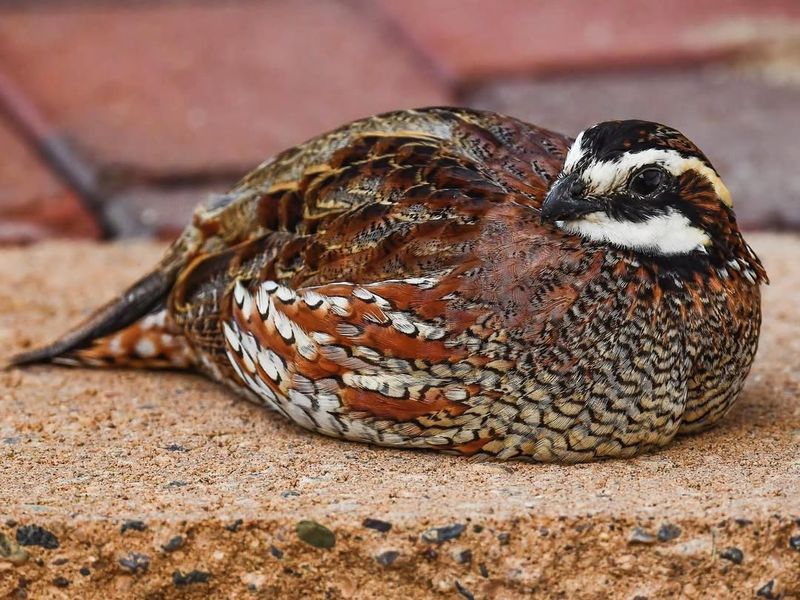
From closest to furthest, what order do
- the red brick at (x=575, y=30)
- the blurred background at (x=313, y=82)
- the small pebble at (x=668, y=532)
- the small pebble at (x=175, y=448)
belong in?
the small pebble at (x=668, y=532) → the small pebble at (x=175, y=448) → the blurred background at (x=313, y=82) → the red brick at (x=575, y=30)

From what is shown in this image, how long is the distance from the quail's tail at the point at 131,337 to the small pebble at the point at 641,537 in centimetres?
178

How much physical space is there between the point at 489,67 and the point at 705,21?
1.46 metres

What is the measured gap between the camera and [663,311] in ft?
13.0

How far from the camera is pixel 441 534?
352 centimetres

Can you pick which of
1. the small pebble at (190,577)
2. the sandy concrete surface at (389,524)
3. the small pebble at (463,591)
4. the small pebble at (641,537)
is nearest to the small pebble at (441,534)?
the sandy concrete surface at (389,524)

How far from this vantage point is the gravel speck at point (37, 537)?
3.55m

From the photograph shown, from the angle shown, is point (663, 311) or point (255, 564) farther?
point (663, 311)

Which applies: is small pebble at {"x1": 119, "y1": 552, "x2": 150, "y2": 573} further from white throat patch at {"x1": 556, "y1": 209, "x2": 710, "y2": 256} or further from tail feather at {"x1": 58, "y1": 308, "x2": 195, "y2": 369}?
white throat patch at {"x1": 556, "y1": 209, "x2": 710, "y2": 256}

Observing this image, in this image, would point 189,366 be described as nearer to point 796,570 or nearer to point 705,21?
point 796,570

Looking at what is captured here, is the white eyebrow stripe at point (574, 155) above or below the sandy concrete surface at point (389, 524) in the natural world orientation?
above

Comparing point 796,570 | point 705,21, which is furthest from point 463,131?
point 705,21

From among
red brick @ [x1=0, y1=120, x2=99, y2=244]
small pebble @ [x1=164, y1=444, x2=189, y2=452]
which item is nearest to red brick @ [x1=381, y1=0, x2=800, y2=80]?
red brick @ [x1=0, y1=120, x2=99, y2=244]

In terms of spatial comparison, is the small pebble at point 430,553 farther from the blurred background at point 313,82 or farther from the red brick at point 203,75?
the red brick at point 203,75

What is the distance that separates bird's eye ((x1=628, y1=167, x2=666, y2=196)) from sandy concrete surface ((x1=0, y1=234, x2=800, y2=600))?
717mm
